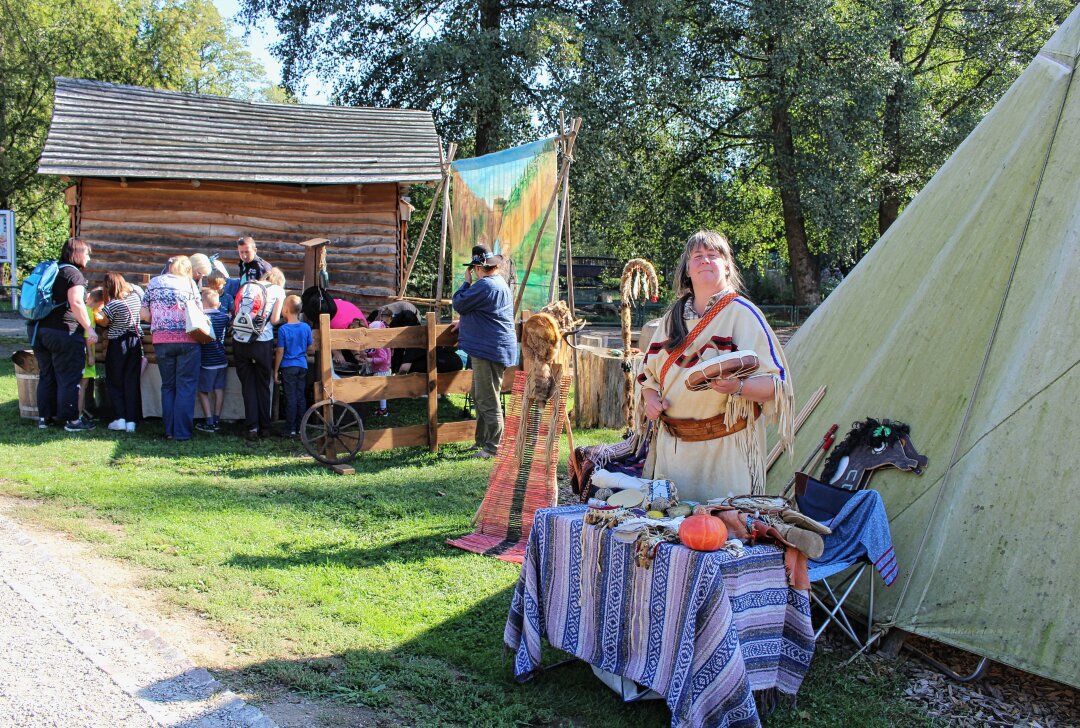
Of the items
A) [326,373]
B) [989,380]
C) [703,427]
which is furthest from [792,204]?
[703,427]

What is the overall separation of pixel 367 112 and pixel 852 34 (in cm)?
994

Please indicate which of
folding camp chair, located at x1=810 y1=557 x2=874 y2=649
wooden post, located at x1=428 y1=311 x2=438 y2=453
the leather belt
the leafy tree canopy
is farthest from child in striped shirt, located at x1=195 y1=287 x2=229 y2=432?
the leafy tree canopy

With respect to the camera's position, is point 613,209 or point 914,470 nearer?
point 914,470

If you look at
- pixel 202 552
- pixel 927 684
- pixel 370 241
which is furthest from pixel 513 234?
pixel 927 684

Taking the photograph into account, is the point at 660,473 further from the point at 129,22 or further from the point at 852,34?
the point at 129,22

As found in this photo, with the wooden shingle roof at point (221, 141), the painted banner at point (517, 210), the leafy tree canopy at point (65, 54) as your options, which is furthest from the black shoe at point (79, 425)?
the leafy tree canopy at point (65, 54)

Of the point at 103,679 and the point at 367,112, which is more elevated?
the point at 367,112

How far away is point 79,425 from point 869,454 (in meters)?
7.29

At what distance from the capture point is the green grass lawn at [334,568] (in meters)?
3.67

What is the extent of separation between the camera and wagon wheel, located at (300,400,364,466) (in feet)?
24.5

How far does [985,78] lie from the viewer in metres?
19.5

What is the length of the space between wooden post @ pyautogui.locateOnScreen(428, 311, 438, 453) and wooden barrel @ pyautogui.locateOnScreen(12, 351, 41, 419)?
406 centimetres

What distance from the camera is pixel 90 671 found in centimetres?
372

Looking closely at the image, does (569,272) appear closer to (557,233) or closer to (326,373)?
(557,233)
